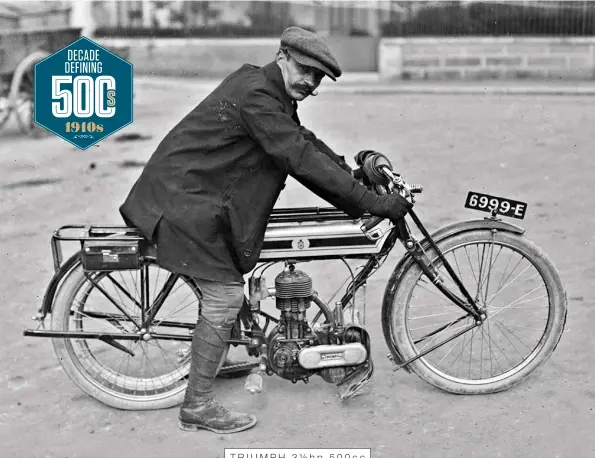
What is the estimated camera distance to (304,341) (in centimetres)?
409

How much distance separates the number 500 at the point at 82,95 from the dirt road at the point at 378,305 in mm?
801

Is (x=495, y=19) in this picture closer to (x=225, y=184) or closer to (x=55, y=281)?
(x=225, y=184)

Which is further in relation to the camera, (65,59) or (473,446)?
(65,59)

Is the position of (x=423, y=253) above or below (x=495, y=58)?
below

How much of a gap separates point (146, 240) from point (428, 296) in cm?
228

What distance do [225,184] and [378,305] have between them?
1.99 meters

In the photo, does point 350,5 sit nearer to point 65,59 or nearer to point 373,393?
point 65,59

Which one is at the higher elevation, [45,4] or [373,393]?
[45,4]

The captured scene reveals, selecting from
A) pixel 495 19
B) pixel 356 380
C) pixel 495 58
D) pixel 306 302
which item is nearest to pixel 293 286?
pixel 306 302

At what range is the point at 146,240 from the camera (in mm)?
4008

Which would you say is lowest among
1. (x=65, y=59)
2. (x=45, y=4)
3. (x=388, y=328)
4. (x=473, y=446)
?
(x=473, y=446)

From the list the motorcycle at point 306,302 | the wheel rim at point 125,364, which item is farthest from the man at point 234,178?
the wheel rim at point 125,364

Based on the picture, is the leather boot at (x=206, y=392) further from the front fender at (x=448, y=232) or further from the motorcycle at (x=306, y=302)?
the front fender at (x=448, y=232)

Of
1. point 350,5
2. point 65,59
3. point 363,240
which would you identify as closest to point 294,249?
point 363,240
